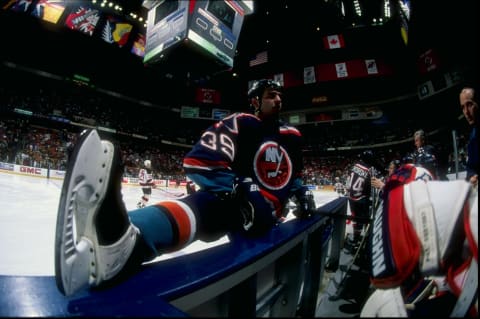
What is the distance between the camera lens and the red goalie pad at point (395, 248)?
0.41m

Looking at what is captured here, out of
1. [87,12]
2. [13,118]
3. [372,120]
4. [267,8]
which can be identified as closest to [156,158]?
[13,118]

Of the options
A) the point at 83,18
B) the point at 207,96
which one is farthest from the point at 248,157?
the point at 207,96

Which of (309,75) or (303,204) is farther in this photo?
(309,75)

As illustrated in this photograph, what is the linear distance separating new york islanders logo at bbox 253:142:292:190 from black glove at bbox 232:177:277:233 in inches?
9.5

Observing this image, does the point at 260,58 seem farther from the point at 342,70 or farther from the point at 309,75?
the point at 342,70

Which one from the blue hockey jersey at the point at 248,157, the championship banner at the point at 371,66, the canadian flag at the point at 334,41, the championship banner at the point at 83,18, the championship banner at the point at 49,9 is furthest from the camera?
the championship banner at the point at 371,66

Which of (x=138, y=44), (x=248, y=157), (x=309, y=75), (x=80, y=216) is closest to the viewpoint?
(x=80, y=216)

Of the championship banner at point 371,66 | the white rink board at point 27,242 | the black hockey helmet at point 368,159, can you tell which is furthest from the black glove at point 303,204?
the championship banner at point 371,66

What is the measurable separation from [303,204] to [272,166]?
14.0 inches

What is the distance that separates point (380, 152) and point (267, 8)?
15054 mm

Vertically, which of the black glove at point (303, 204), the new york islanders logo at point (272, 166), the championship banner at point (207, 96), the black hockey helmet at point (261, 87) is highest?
the championship banner at point (207, 96)

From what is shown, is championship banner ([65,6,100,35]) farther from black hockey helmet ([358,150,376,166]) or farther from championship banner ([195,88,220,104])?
black hockey helmet ([358,150,376,166])

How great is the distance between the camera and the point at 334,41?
1627cm

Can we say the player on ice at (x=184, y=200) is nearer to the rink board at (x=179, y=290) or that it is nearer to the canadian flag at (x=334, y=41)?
the rink board at (x=179, y=290)
